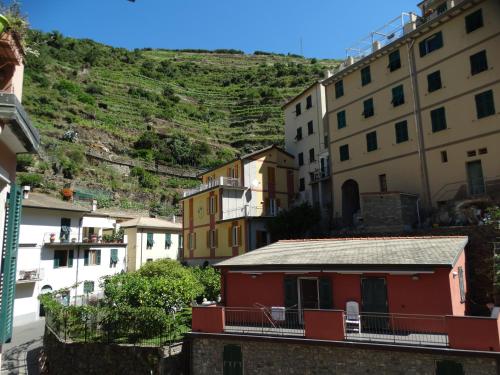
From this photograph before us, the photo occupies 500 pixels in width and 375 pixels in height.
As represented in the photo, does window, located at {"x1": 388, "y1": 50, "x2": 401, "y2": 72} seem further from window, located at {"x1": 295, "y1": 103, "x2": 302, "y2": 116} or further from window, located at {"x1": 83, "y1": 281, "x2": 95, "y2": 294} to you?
window, located at {"x1": 83, "y1": 281, "x2": 95, "y2": 294}

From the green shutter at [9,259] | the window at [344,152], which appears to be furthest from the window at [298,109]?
the green shutter at [9,259]

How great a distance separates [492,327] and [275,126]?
258 feet

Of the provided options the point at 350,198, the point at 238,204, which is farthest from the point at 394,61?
the point at 238,204

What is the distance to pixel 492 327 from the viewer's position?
1155 cm

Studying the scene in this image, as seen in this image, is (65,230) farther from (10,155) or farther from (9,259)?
(9,259)

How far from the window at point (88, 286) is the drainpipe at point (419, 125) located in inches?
1151

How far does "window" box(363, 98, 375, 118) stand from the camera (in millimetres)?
29406

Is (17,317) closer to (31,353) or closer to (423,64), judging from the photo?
(31,353)

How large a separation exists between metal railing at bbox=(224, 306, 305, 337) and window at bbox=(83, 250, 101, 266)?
23.7m

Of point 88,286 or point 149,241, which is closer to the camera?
point 88,286

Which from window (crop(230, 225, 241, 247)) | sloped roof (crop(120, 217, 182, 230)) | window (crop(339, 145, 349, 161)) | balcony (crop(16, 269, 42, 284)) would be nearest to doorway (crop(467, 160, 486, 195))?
window (crop(339, 145, 349, 161))

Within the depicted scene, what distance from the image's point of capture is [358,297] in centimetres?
1520

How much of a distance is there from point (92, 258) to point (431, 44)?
33346mm

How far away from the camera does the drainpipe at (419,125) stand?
25.4 m
